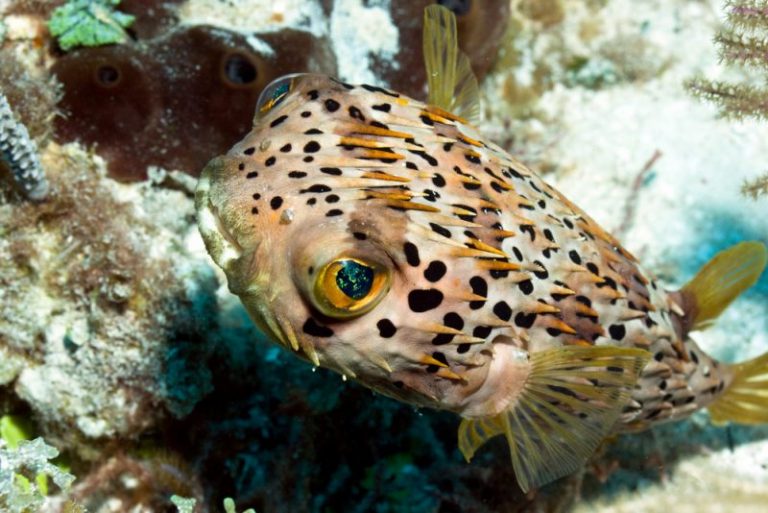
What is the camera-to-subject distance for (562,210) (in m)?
2.79

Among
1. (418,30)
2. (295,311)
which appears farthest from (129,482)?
(418,30)

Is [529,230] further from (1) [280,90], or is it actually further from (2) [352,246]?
(1) [280,90]

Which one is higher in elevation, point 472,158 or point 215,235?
point 472,158

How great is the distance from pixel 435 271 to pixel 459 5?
2684 mm

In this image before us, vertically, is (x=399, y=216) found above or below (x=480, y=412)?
above

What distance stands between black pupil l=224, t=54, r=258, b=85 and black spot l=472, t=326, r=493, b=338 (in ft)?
6.81

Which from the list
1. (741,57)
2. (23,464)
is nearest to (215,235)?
(23,464)

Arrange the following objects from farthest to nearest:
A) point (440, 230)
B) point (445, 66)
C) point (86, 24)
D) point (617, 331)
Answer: point (86, 24)
point (445, 66)
point (617, 331)
point (440, 230)

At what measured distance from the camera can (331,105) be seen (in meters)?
→ 2.32

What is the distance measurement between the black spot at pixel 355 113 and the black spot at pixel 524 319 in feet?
3.07

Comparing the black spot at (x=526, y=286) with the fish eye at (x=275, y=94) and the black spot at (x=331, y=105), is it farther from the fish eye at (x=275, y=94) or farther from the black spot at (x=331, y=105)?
the fish eye at (x=275, y=94)

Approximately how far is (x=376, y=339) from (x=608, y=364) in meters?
1.00

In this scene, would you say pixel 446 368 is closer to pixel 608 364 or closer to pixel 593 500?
pixel 608 364

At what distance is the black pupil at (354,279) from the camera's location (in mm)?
1944
